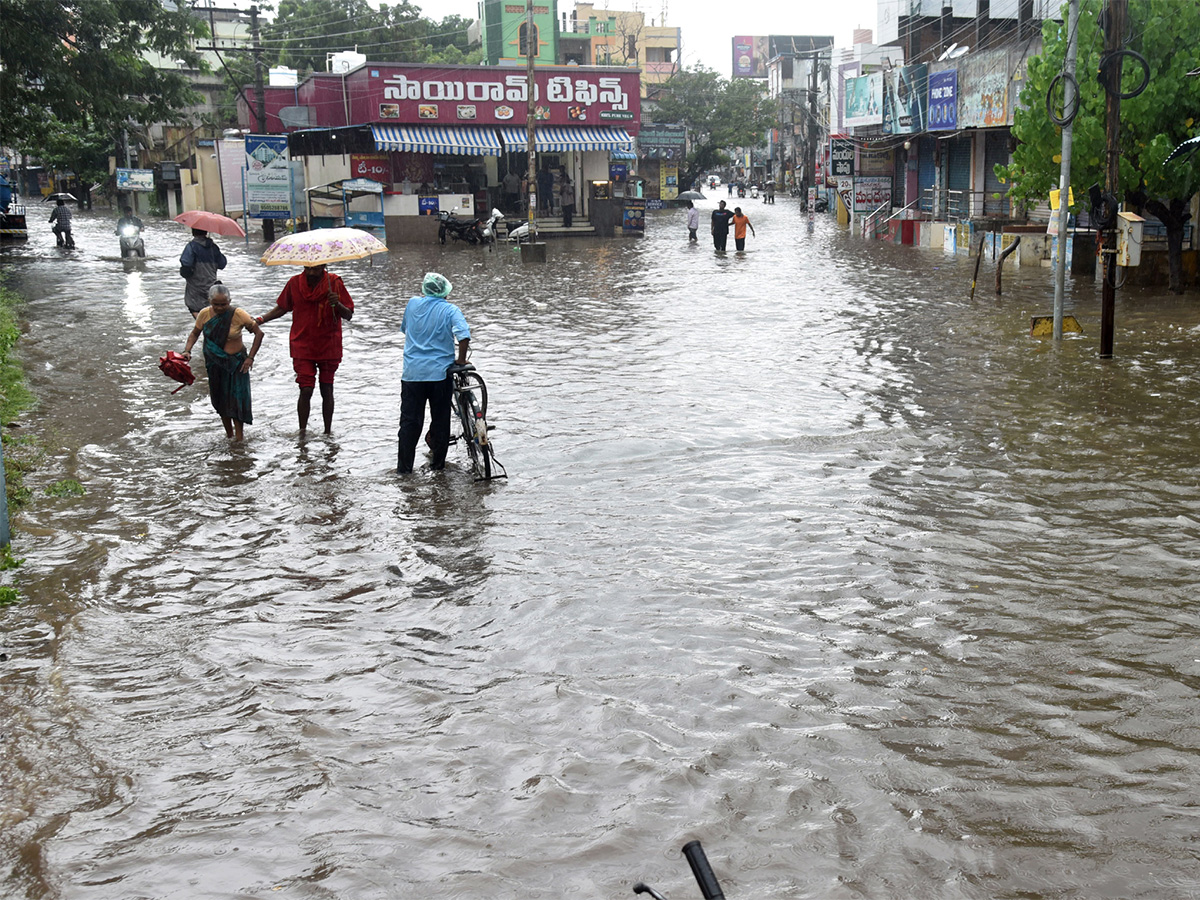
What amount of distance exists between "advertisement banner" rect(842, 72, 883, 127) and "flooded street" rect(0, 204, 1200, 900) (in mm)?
29264

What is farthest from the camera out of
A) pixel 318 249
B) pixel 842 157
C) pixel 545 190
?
pixel 545 190

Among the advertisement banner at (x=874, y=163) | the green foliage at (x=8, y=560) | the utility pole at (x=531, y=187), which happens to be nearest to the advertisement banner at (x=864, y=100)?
the advertisement banner at (x=874, y=163)

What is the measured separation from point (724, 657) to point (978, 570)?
6.50ft

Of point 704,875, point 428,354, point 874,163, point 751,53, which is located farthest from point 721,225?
point 751,53

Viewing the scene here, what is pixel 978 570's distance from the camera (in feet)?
23.1

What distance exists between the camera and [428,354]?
9.28 metres

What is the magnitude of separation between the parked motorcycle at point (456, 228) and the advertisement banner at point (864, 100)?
14.1 m

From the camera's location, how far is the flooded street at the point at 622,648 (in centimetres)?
429

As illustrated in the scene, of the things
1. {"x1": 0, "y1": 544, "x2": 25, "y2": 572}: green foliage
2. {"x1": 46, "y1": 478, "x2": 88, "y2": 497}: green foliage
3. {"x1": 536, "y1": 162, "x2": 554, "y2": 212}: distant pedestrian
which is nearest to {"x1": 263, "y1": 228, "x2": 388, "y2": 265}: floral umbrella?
{"x1": 46, "y1": 478, "x2": 88, "y2": 497}: green foliage

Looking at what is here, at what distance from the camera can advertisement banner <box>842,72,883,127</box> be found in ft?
131

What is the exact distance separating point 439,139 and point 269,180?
8.02 metres

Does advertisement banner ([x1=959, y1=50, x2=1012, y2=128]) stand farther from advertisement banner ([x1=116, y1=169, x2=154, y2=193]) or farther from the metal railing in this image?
advertisement banner ([x1=116, y1=169, x2=154, y2=193])

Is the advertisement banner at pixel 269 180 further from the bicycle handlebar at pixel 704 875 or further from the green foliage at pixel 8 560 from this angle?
the bicycle handlebar at pixel 704 875

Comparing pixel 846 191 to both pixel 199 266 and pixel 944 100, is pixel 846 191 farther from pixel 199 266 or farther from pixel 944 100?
pixel 199 266
